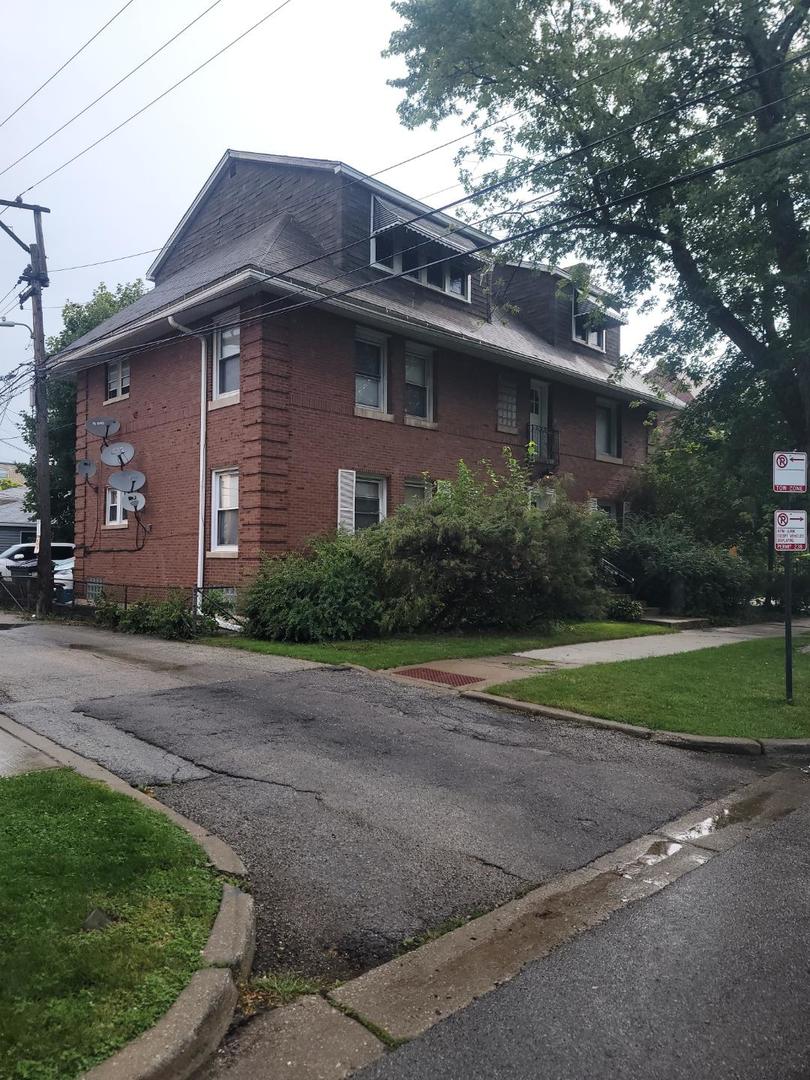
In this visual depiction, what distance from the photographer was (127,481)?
60.0ft

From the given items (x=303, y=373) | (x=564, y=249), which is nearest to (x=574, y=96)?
(x=564, y=249)

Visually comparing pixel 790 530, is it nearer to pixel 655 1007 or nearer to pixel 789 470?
pixel 789 470

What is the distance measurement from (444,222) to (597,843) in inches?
729

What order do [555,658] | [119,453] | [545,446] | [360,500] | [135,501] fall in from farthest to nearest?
[545,446]
[135,501]
[119,453]
[360,500]
[555,658]

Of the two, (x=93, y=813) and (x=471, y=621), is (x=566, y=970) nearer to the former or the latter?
(x=93, y=813)

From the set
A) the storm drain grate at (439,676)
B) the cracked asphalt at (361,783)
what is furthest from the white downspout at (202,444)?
the storm drain grate at (439,676)

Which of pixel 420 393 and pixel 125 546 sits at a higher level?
pixel 420 393

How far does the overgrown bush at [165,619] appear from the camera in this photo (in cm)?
1413

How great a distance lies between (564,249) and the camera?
14.9 meters

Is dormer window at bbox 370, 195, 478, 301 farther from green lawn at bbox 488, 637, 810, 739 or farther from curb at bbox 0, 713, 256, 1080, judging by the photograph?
curb at bbox 0, 713, 256, 1080

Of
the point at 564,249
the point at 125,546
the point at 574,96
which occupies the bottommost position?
the point at 125,546

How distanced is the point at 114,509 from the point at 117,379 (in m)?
3.32

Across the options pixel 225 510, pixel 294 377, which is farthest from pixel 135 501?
pixel 294 377

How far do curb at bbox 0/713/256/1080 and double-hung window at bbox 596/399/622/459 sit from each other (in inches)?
885
